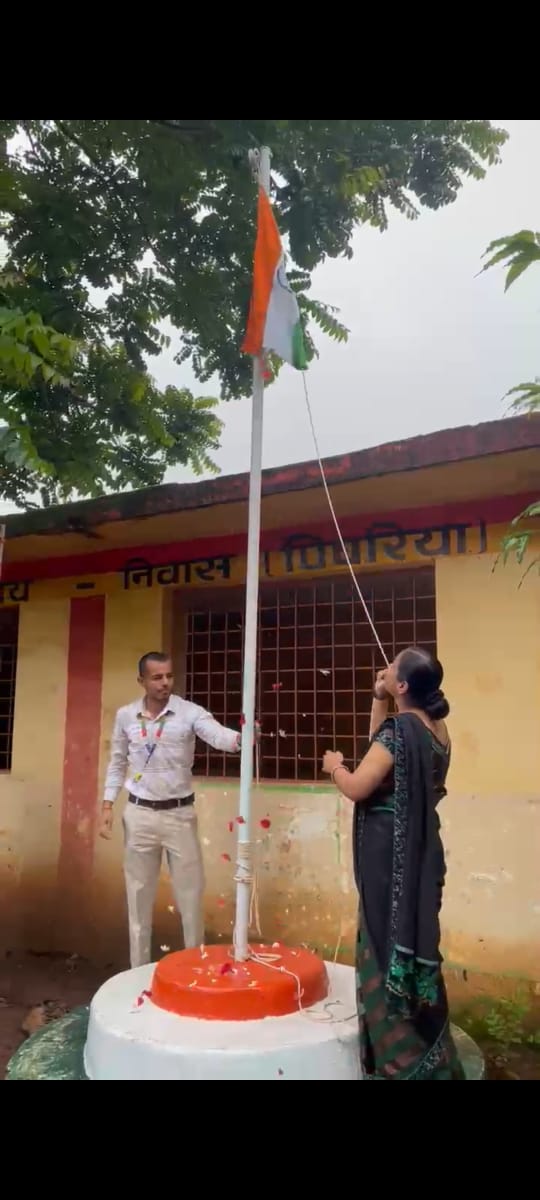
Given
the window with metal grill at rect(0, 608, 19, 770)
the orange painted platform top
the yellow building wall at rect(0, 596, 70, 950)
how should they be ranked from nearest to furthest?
the orange painted platform top < the yellow building wall at rect(0, 596, 70, 950) < the window with metal grill at rect(0, 608, 19, 770)

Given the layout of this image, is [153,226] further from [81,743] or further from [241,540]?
[81,743]

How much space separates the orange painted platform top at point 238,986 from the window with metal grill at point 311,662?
6.84ft

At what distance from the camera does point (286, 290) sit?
3496 millimetres

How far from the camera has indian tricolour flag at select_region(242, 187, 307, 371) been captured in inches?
132

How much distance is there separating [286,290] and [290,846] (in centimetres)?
338

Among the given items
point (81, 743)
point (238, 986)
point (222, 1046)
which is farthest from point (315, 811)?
point (222, 1046)

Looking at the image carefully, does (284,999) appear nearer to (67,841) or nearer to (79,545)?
(67,841)

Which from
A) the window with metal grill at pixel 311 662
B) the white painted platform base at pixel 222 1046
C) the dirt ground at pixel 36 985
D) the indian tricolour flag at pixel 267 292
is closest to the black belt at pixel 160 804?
the window with metal grill at pixel 311 662

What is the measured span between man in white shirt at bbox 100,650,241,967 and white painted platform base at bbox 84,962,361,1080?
1.22 metres

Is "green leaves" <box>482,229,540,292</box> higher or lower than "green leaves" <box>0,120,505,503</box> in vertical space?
lower

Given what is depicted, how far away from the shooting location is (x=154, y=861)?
453 centimetres

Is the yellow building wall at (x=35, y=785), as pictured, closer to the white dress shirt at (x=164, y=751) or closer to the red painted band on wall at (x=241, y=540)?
the red painted band on wall at (x=241, y=540)

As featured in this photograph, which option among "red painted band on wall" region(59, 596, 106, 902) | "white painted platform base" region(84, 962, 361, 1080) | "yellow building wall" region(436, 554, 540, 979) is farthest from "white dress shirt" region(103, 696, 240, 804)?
"red painted band on wall" region(59, 596, 106, 902)

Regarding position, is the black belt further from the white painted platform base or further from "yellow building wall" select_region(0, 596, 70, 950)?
"yellow building wall" select_region(0, 596, 70, 950)
